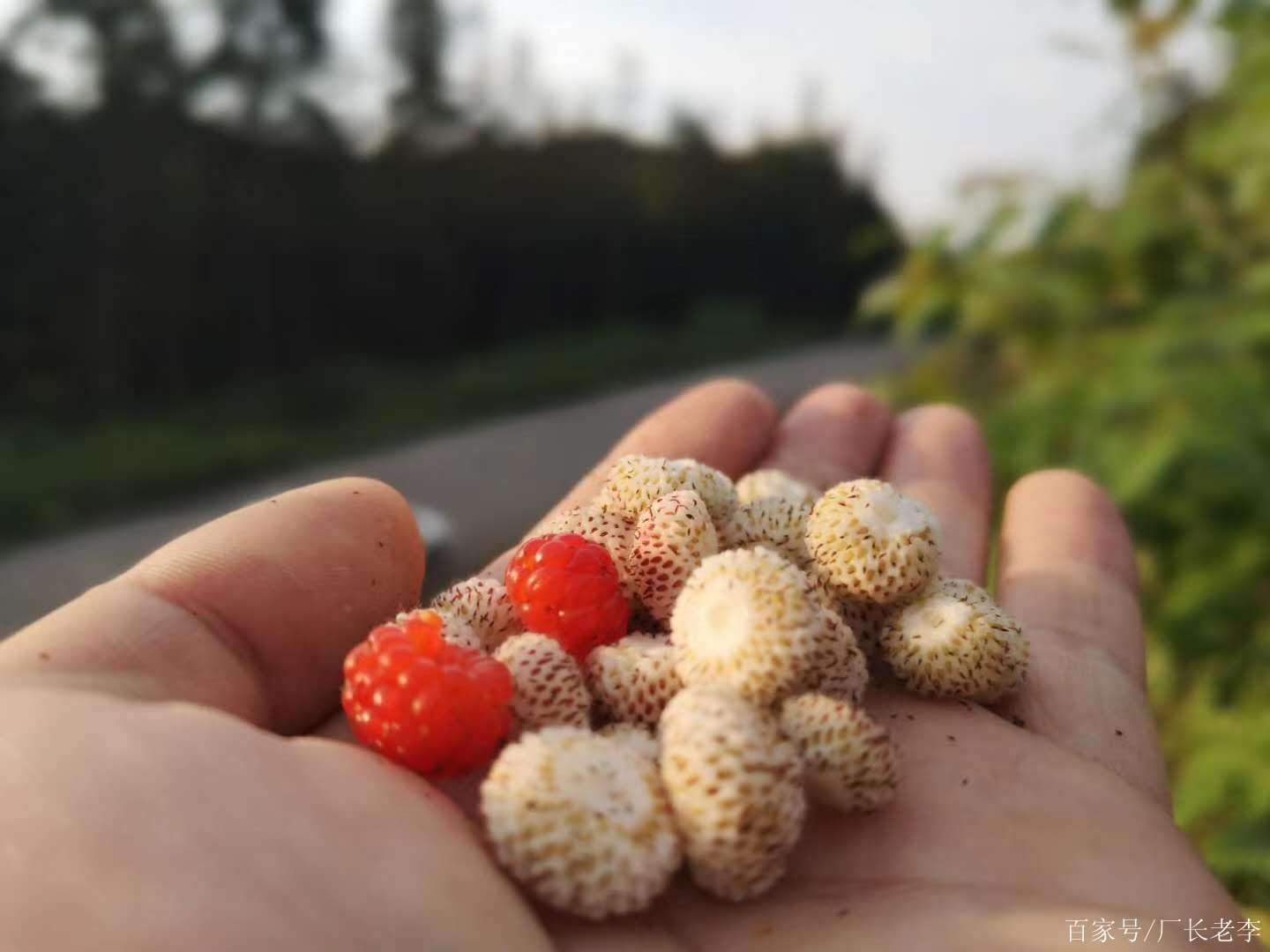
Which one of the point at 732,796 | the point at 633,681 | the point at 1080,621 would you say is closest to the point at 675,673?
the point at 633,681

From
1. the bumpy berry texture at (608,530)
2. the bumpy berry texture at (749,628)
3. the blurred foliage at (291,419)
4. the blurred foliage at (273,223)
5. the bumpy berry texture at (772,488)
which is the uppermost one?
the bumpy berry texture at (749,628)

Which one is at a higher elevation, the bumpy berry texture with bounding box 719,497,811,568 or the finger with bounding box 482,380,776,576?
the bumpy berry texture with bounding box 719,497,811,568

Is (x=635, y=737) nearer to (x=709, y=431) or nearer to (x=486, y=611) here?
(x=486, y=611)

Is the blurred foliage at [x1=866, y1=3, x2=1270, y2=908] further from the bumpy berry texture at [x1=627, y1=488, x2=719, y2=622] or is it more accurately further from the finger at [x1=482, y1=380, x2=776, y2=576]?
the bumpy berry texture at [x1=627, y1=488, x2=719, y2=622]

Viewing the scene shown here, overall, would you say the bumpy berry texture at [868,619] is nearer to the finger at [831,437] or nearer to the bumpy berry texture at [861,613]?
the bumpy berry texture at [861,613]

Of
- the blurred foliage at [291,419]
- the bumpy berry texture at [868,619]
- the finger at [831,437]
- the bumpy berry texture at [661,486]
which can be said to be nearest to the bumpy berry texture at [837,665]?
the bumpy berry texture at [868,619]

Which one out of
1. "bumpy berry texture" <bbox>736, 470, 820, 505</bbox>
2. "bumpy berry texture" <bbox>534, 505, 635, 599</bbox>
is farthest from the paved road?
"bumpy berry texture" <bbox>534, 505, 635, 599</bbox>
